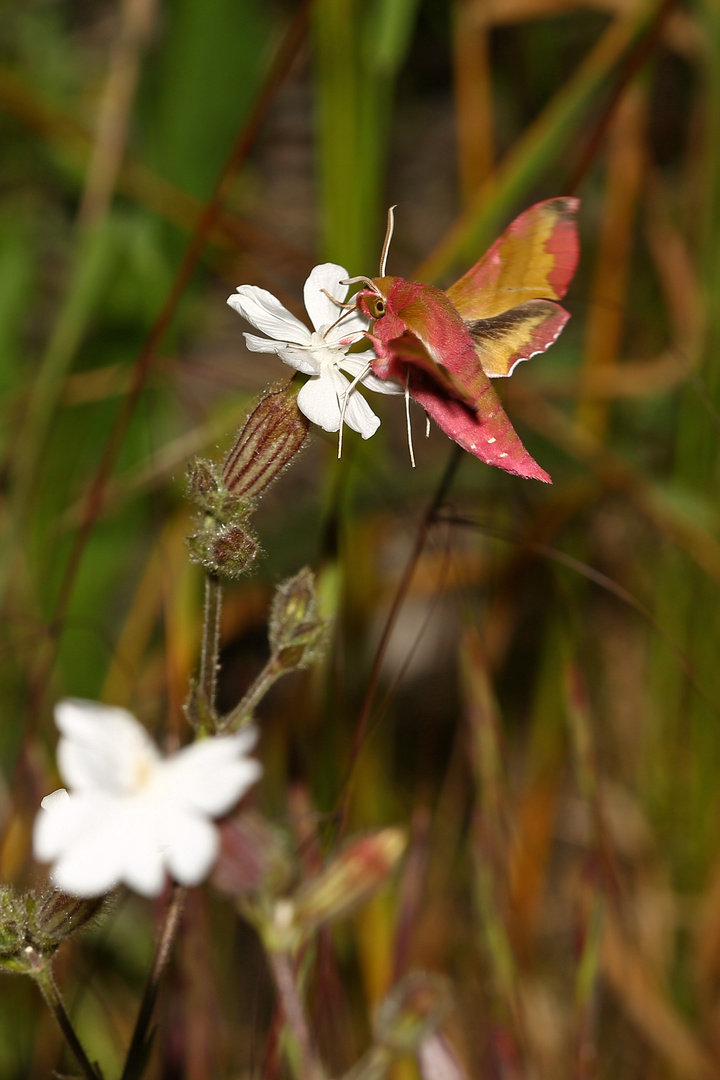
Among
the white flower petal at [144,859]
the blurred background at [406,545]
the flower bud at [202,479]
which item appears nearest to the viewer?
the white flower petal at [144,859]

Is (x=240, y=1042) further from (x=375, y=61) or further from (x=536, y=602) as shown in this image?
(x=375, y=61)

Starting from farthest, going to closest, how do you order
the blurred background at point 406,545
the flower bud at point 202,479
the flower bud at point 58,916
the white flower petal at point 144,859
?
the blurred background at point 406,545
the flower bud at point 202,479
the flower bud at point 58,916
the white flower petal at point 144,859

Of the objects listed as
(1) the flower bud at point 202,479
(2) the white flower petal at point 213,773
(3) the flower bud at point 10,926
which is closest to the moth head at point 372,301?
(1) the flower bud at point 202,479

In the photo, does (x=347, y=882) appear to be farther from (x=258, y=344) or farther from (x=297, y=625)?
(x=258, y=344)

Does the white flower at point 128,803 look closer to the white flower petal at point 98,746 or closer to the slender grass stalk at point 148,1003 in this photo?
the white flower petal at point 98,746

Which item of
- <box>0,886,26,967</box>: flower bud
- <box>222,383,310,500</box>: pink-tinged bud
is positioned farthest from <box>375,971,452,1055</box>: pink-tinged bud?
<box>222,383,310,500</box>: pink-tinged bud

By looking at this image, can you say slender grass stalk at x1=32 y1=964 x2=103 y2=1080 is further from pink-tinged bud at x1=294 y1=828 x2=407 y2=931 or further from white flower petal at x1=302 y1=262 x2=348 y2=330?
white flower petal at x1=302 y1=262 x2=348 y2=330

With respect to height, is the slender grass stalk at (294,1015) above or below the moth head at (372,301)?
below

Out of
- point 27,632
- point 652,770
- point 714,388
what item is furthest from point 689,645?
point 27,632
